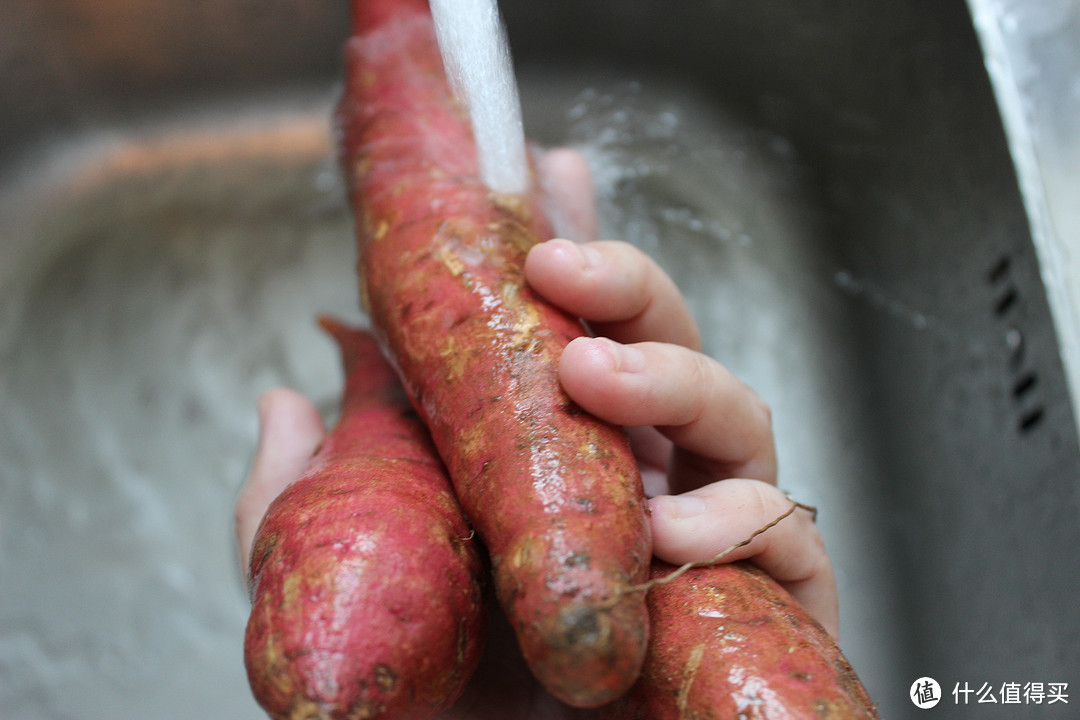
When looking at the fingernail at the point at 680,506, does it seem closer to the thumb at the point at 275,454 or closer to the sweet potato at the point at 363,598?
the sweet potato at the point at 363,598

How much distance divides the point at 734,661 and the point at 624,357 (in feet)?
0.72

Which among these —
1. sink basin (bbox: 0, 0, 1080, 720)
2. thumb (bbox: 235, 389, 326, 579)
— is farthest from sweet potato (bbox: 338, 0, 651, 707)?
sink basin (bbox: 0, 0, 1080, 720)

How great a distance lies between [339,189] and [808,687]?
3.71ft

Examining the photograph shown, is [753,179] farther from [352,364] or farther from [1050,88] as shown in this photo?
[352,364]

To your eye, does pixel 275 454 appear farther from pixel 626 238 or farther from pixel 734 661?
pixel 626 238

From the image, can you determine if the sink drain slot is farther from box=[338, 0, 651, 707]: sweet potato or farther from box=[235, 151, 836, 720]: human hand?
box=[338, 0, 651, 707]: sweet potato

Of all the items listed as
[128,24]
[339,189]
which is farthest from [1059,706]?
[128,24]

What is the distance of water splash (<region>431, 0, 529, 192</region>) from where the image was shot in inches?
30.1

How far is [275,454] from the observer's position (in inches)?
32.0

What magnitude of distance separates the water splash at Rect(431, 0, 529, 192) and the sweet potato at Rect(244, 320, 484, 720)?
36 cm

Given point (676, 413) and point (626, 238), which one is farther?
point (626, 238)

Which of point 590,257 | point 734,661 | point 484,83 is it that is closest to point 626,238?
point 484,83

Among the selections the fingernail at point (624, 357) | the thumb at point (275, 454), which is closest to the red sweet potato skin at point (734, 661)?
the fingernail at point (624, 357)

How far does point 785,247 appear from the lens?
1.25 m
